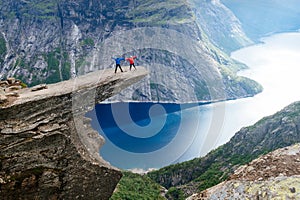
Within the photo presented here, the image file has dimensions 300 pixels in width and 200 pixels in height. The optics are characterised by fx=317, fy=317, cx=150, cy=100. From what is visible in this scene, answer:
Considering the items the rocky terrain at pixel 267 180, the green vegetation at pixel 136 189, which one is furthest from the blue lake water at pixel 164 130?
the rocky terrain at pixel 267 180

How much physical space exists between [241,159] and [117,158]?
47.2 meters

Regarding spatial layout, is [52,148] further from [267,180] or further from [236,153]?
[236,153]

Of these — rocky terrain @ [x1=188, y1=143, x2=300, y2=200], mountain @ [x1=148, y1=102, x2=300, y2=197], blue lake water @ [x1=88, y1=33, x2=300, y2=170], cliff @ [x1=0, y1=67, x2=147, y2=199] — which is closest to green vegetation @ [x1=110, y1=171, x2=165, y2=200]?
mountain @ [x1=148, y1=102, x2=300, y2=197]

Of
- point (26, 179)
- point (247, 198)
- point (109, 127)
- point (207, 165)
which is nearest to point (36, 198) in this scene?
point (26, 179)

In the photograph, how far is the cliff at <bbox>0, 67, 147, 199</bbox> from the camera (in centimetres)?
1556

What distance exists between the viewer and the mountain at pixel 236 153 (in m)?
79.8

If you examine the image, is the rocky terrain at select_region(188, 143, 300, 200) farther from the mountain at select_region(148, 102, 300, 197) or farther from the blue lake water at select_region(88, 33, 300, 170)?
the blue lake water at select_region(88, 33, 300, 170)

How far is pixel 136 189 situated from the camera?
66.4 meters

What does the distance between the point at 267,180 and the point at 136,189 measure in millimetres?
59686

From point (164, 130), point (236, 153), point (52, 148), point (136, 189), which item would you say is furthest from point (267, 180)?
point (164, 130)

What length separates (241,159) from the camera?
3253 inches

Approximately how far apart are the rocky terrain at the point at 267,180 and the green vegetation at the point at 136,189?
46.9 m

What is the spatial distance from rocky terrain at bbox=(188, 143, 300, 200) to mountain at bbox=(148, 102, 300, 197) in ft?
221

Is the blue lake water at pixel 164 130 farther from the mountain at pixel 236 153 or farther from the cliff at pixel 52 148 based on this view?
the cliff at pixel 52 148
